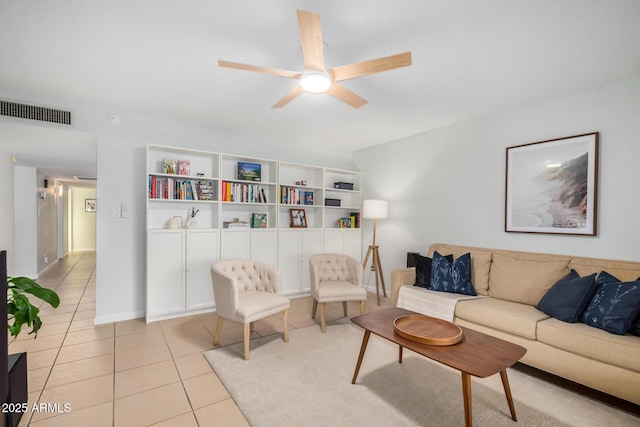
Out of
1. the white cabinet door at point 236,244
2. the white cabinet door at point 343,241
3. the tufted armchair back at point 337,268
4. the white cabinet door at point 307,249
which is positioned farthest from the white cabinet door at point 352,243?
the white cabinet door at point 236,244

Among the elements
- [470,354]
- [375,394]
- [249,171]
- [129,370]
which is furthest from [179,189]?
[470,354]

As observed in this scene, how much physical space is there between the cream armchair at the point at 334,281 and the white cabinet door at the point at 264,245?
32.8 inches

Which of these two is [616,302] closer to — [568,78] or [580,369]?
[580,369]

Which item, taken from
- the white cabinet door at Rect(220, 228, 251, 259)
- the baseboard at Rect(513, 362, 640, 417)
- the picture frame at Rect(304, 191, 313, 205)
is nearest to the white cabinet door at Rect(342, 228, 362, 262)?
the picture frame at Rect(304, 191, 313, 205)

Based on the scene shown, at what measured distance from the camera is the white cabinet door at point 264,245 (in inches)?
162

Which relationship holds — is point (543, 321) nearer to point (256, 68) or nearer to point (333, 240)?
point (256, 68)

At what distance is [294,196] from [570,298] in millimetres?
3442

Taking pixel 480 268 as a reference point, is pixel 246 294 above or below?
below

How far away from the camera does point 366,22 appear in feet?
6.06

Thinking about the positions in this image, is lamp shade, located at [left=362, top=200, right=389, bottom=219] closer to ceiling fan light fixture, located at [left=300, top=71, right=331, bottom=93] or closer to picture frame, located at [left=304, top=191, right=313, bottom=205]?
picture frame, located at [left=304, top=191, right=313, bottom=205]

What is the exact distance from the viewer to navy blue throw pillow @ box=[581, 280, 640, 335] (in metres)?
2.03

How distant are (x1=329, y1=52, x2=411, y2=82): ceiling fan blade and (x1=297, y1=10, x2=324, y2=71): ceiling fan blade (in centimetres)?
14

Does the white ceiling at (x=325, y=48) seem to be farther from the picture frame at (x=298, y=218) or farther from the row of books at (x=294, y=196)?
the picture frame at (x=298, y=218)

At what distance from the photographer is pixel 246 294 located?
118 inches
